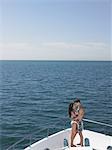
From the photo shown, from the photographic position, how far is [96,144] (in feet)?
28.2

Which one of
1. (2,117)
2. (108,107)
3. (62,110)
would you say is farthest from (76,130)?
(108,107)

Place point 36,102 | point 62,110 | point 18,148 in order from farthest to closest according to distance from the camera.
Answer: point 36,102, point 62,110, point 18,148

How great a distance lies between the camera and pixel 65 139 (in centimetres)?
845

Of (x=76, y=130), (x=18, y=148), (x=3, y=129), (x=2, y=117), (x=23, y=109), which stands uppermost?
(x=23, y=109)

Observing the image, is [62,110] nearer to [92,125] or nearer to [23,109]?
[23,109]

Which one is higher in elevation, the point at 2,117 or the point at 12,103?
the point at 12,103

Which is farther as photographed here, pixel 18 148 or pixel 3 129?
pixel 3 129

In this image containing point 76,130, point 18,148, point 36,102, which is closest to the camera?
point 76,130

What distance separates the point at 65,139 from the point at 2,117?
50.7ft

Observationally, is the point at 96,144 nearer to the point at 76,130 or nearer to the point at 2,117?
the point at 76,130

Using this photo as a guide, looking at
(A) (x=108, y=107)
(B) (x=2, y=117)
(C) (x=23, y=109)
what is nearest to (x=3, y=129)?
(B) (x=2, y=117)

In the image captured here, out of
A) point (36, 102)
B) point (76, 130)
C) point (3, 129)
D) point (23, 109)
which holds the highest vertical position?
point (36, 102)

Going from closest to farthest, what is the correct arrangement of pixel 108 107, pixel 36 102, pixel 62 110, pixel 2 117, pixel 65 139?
pixel 65 139, pixel 2 117, pixel 62 110, pixel 108 107, pixel 36 102

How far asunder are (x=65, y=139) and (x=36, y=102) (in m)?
23.8
